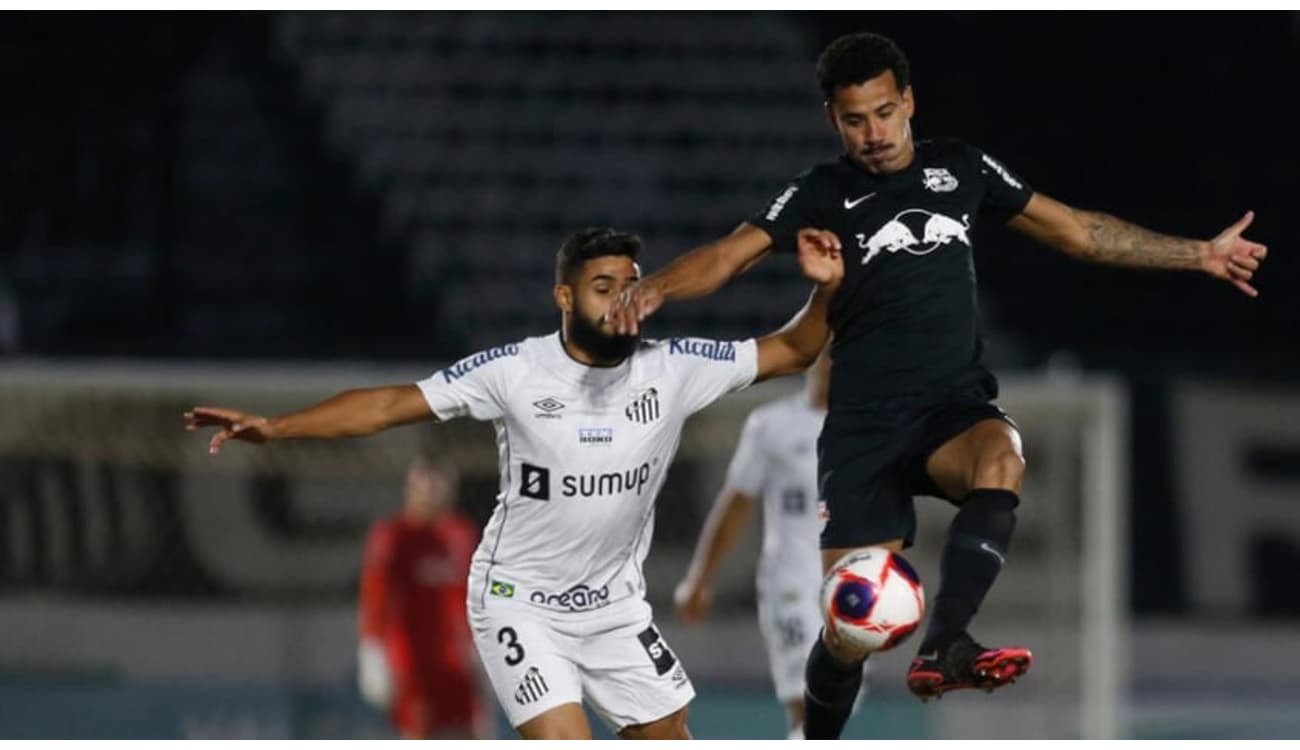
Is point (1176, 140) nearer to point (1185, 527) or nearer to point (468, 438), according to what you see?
point (1185, 527)

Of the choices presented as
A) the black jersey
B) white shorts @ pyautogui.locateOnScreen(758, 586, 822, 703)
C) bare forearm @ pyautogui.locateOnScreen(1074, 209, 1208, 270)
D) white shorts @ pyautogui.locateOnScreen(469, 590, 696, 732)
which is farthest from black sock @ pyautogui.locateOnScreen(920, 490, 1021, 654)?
white shorts @ pyautogui.locateOnScreen(758, 586, 822, 703)

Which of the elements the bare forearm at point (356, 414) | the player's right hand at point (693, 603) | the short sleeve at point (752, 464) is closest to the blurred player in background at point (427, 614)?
the short sleeve at point (752, 464)

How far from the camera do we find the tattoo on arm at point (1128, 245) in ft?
21.6

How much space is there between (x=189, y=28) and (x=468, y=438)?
4359 millimetres

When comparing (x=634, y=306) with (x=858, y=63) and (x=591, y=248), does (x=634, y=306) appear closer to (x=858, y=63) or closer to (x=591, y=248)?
(x=591, y=248)

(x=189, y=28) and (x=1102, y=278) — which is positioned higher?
(x=189, y=28)

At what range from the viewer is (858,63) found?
6.15m

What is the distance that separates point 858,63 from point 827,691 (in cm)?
180

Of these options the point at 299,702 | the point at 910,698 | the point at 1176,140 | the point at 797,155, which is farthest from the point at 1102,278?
the point at 299,702

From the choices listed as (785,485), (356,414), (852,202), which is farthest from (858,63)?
(785,485)

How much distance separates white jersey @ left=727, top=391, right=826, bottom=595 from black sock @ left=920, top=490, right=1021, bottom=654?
7.82ft

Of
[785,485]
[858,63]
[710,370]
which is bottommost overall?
Result: [785,485]

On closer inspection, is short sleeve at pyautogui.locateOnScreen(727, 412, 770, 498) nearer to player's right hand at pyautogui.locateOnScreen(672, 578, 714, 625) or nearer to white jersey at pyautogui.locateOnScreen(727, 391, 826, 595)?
white jersey at pyautogui.locateOnScreen(727, 391, 826, 595)

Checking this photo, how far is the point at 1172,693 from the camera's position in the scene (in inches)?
564
